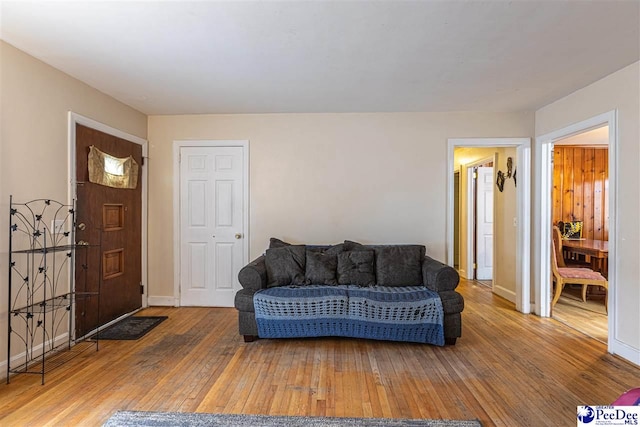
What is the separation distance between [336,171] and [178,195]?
1988 mm

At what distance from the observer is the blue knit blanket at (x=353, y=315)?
9.56 feet

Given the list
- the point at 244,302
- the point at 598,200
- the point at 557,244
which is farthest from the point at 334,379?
the point at 598,200

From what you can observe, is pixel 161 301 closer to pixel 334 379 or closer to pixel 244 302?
pixel 244 302

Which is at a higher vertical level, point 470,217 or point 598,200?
point 598,200

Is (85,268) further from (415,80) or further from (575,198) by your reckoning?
(575,198)

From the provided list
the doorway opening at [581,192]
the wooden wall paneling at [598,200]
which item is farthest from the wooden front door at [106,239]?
the wooden wall paneling at [598,200]

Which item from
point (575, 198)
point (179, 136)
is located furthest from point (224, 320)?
point (575, 198)

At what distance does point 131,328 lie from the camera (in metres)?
3.42

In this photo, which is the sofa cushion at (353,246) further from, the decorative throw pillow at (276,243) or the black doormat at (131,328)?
the black doormat at (131,328)

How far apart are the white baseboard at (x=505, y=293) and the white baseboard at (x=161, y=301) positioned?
4.31m

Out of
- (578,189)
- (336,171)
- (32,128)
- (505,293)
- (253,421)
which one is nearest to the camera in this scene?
(253,421)

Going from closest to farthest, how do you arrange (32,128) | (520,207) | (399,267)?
1. (32,128)
2. (399,267)
3. (520,207)

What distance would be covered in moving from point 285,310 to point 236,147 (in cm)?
216

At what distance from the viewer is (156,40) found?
7.51ft
